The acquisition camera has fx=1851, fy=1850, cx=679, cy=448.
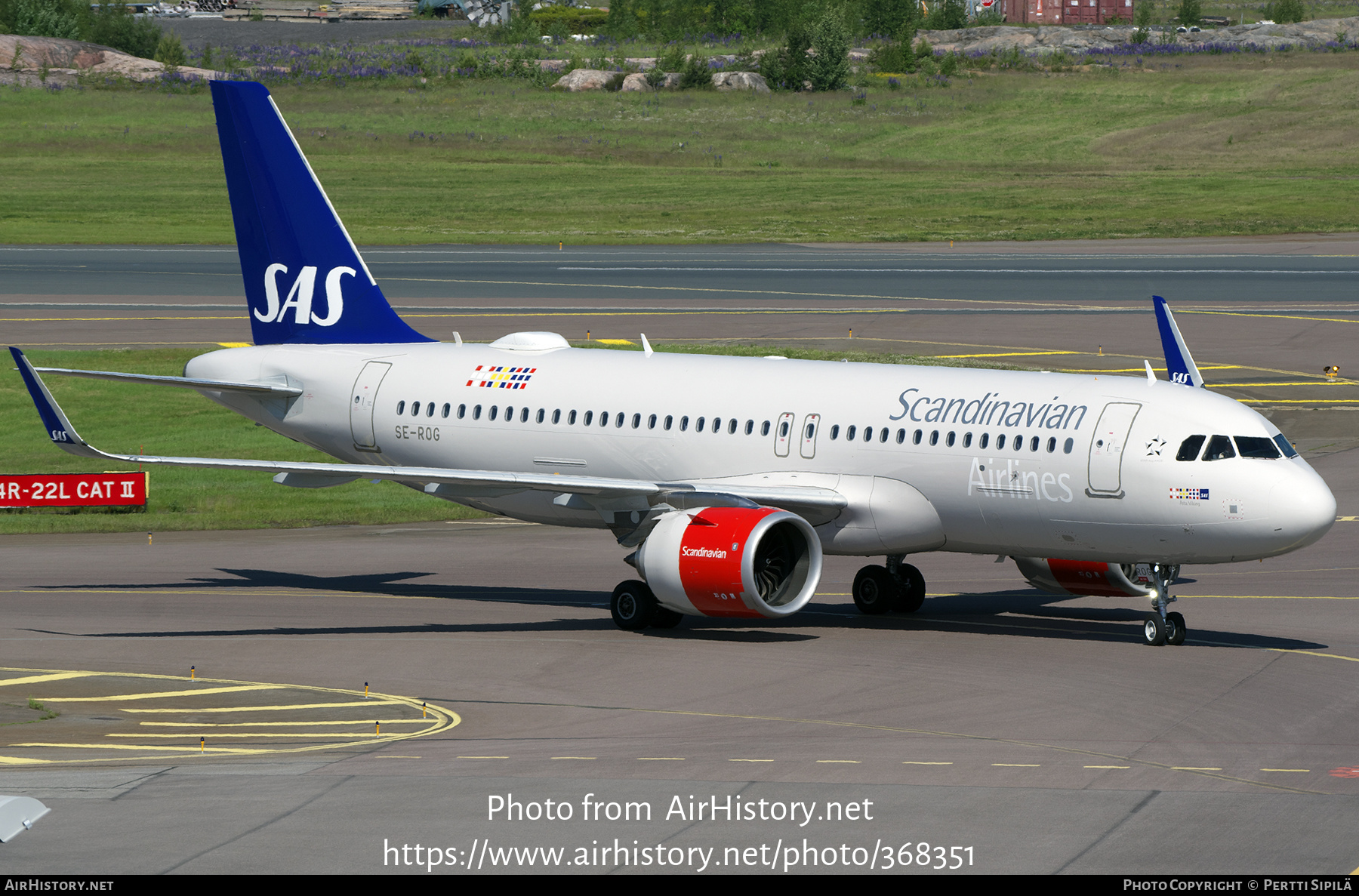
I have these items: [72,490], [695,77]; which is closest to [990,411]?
[72,490]

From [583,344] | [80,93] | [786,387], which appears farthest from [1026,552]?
[80,93]

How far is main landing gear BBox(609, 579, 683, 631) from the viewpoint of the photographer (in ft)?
115

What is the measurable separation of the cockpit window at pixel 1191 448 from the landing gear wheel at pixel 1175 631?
9.92ft

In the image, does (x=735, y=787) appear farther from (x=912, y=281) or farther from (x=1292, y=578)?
(x=912, y=281)

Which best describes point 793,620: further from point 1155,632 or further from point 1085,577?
point 1155,632

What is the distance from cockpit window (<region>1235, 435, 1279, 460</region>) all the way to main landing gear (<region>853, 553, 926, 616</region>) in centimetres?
760

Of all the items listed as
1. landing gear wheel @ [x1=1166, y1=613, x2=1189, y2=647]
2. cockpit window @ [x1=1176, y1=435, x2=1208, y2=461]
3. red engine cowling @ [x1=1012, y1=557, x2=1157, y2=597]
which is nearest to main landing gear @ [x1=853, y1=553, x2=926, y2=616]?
red engine cowling @ [x1=1012, y1=557, x2=1157, y2=597]

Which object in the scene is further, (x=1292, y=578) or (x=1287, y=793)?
(x=1292, y=578)

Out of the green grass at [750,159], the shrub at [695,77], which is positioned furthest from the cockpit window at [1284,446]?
the shrub at [695,77]

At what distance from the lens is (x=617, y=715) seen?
92.2ft

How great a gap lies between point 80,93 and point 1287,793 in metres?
176

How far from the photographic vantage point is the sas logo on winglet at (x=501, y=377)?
129 ft

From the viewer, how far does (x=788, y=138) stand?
166 metres

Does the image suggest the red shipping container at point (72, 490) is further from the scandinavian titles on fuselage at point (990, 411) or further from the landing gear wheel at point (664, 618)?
the scandinavian titles on fuselage at point (990, 411)
